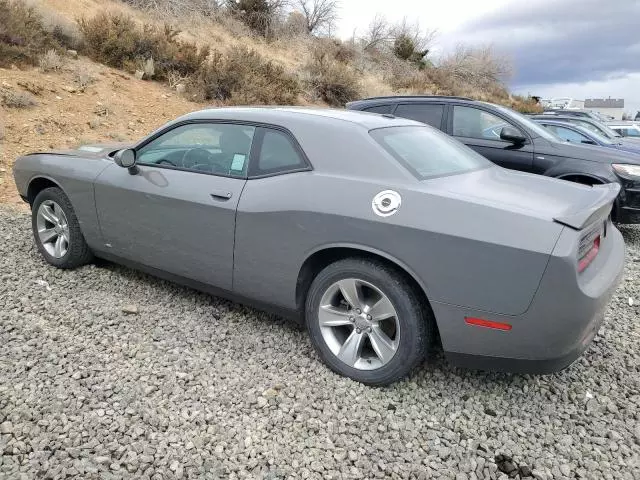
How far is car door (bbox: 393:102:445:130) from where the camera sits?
22.3 ft

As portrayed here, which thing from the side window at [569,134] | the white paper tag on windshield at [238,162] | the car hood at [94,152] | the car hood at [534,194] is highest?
the white paper tag on windshield at [238,162]

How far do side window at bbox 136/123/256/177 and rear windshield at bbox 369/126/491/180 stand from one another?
0.87 m

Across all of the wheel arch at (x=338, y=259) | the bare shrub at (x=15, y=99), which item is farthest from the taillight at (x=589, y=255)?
the bare shrub at (x=15, y=99)

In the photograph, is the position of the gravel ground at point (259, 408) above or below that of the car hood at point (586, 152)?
below

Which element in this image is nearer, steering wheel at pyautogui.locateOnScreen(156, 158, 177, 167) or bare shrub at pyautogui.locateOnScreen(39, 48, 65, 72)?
steering wheel at pyautogui.locateOnScreen(156, 158, 177, 167)

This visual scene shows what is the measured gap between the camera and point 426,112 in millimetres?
6906

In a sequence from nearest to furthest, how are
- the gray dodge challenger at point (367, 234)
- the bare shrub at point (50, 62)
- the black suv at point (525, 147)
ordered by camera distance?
1. the gray dodge challenger at point (367, 234)
2. the black suv at point (525, 147)
3. the bare shrub at point (50, 62)

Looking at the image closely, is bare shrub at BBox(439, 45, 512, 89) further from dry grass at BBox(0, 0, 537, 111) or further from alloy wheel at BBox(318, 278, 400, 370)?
alloy wheel at BBox(318, 278, 400, 370)

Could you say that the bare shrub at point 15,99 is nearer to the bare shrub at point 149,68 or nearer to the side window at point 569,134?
the bare shrub at point 149,68

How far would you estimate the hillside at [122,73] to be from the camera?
8891 mm

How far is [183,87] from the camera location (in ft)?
41.4

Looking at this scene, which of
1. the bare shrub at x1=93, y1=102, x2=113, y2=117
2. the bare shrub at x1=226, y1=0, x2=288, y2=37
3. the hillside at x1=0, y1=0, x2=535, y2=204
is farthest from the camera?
the bare shrub at x1=226, y1=0, x2=288, y2=37

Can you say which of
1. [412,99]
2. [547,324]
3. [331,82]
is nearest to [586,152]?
[412,99]

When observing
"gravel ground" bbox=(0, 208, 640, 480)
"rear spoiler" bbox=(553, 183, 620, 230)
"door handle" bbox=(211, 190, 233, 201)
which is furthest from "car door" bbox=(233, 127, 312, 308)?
"rear spoiler" bbox=(553, 183, 620, 230)
